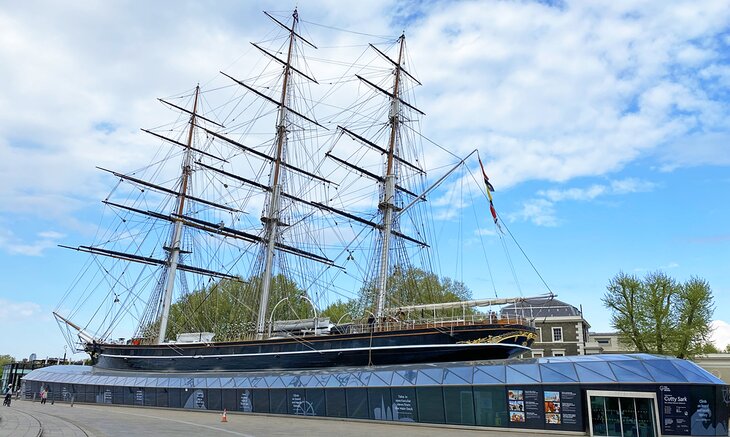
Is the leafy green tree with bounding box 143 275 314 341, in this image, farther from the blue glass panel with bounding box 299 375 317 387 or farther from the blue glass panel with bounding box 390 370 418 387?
the blue glass panel with bounding box 390 370 418 387

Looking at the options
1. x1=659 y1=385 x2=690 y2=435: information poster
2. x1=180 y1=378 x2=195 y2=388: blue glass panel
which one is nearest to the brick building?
x1=180 y1=378 x2=195 y2=388: blue glass panel

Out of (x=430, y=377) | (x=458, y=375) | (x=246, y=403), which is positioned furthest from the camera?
(x=246, y=403)

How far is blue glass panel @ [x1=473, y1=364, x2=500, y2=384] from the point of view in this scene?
23402 mm

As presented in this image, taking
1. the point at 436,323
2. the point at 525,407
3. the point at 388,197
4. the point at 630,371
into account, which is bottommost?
the point at 525,407

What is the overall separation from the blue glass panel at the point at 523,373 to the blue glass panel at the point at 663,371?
4319 mm

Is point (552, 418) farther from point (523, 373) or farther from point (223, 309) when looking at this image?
point (223, 309)

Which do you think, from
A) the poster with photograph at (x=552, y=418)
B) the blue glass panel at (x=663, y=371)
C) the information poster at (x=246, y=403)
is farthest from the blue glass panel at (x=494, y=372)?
the information poster at (x=246, y=403)

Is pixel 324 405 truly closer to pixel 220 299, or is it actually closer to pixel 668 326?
pixel 668 326

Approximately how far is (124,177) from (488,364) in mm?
35071

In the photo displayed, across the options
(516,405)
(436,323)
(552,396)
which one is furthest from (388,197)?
(552,396)

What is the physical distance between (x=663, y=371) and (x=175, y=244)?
131 ft

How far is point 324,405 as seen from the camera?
1141 inches

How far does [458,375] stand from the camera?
977 inches


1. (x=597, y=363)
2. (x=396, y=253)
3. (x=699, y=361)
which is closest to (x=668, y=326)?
(x=699, y=361)
